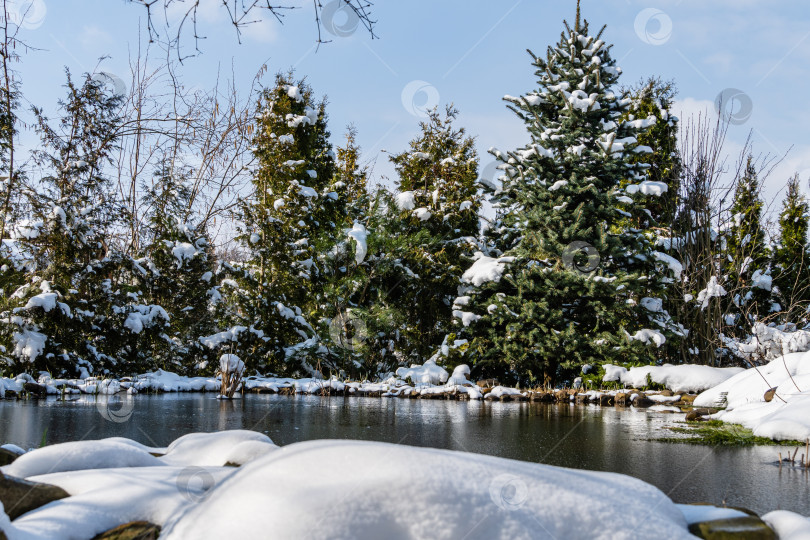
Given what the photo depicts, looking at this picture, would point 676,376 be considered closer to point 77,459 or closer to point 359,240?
point 359,240

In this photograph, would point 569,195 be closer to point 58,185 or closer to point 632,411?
point 632,411

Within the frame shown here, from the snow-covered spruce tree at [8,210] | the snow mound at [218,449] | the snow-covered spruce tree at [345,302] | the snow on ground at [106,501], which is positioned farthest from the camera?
the snow-covered spruce tree at [345,302]

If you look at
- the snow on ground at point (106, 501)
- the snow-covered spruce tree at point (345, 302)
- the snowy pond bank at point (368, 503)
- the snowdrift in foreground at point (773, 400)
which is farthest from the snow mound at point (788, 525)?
the snow-covered spruce tree at point (345, 302)

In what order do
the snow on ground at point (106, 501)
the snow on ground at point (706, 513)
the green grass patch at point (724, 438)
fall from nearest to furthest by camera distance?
the snow on ground at point (106, 501), the snow on ground at point (706, 513), the green grass patch at point (724, 438)

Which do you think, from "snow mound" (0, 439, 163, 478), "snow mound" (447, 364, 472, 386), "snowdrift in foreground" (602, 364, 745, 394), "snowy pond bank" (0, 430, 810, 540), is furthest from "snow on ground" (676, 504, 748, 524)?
"snow mound" (447, 364, 472, 386)

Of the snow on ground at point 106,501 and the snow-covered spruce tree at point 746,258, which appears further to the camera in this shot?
the snow-covered spruce tree at point 746,258

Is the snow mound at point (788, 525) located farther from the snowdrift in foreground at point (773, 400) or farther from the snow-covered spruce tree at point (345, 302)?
the snow-covered spruce tree at point (345, 302)

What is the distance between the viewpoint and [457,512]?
3.85ft

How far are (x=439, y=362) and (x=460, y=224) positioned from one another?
128 inches

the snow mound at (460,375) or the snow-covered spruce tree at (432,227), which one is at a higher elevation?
the snow-covered spruce tree at (432,227)

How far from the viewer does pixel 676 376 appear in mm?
7625

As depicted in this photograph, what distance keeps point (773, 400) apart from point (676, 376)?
2.48m

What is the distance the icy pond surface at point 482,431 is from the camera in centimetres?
267

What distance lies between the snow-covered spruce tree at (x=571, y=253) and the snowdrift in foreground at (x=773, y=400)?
230 centimetres
